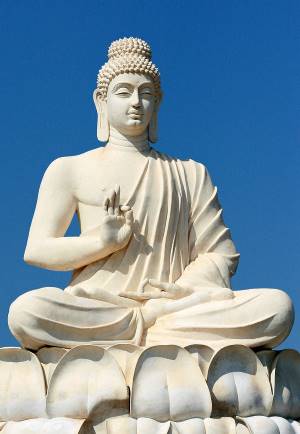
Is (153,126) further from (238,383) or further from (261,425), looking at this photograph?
(261,425)

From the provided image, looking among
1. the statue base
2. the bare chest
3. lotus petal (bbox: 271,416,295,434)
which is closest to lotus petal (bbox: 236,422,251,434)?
the statue base

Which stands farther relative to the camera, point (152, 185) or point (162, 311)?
point (152, 185)

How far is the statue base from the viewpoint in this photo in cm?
748

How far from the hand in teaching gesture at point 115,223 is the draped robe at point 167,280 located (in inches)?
7.0

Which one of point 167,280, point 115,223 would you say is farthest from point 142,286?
point 115,223

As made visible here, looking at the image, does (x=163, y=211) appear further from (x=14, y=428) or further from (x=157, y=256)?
(x=14, y=428)

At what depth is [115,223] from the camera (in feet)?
28.0

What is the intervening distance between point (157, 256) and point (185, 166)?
88 cm

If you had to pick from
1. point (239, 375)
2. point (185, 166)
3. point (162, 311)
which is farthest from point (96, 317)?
point (185, 166)

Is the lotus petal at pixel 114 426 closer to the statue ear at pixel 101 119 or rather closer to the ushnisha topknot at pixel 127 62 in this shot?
the statue ear at pixel 101 119

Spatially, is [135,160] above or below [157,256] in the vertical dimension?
above

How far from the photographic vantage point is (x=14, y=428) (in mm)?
7590

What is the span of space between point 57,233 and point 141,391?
185cm

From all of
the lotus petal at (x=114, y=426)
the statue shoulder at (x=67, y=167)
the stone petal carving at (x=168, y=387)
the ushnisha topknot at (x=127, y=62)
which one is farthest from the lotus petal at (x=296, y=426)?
the ushnisha topknot at (x=127, y=62)
